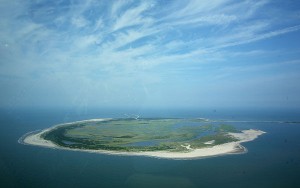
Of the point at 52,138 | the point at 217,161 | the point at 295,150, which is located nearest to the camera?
the point at 217,161

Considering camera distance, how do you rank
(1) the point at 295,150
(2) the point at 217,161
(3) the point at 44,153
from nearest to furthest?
(2) the point at 217,161, (3) the point at 44,153, (1) the point at 295,150

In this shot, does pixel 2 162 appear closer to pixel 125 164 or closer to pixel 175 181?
pixel 125 164

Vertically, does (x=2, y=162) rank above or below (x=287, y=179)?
above

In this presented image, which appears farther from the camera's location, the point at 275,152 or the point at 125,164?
the point at 275,152

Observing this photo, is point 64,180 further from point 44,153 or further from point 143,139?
point 143,139

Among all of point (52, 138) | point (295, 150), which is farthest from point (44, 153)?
point (295, 150)

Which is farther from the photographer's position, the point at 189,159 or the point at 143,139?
the point at 143,139

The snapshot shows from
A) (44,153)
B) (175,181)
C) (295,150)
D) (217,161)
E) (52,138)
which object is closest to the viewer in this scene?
(175,181)

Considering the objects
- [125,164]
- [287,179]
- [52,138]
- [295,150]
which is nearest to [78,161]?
[125,164]

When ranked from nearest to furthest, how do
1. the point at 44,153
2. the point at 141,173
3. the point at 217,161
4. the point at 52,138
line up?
the point at 141,173, the point at 217,161, the point at 44,153, the point at 52,138
